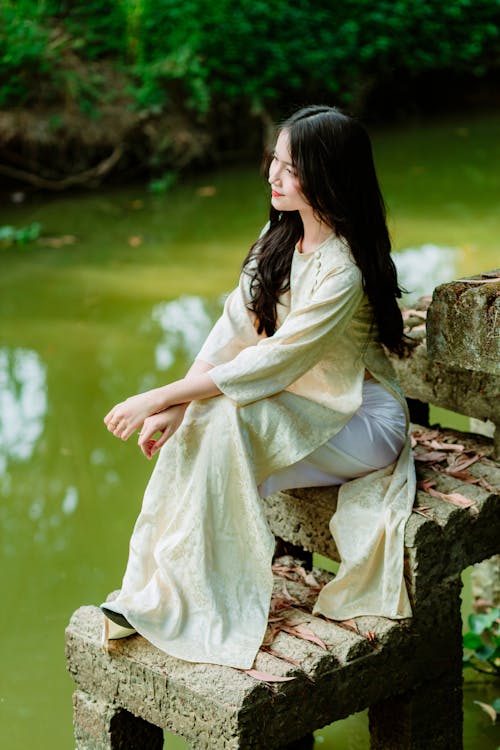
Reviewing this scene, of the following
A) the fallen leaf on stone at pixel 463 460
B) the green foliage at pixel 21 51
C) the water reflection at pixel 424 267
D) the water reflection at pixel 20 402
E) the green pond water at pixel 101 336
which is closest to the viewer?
the fallen leaf on stone at pixel 463 460

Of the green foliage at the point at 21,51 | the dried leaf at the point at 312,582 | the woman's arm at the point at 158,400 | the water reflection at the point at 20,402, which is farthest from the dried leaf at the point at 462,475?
the green foliage at the point at 21,51

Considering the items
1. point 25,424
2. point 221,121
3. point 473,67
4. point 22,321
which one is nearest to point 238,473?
→ point 25,424

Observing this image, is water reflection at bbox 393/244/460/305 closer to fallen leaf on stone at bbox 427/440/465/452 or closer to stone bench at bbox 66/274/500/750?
fallen leaf on stone at bbox 427/440/465/452

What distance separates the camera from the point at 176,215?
807 cm

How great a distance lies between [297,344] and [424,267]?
160 inches

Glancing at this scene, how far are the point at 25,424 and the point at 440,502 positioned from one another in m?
2.67

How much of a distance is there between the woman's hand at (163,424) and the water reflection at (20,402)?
2.17 m

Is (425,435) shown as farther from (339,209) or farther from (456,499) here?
(339,209)

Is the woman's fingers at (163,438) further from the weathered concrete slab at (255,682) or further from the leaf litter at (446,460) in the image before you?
the leaf litter at (446,460)

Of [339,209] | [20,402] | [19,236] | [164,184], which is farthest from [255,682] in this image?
[164,184]

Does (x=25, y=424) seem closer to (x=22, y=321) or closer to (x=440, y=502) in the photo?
(x=22, y=321)

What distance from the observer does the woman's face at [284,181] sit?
237 centimetres

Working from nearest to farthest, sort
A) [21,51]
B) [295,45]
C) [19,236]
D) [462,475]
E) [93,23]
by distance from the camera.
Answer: [462,475]
[19,236]
[21,51]
[93,23]
[295,45]

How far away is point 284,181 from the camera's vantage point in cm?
238
